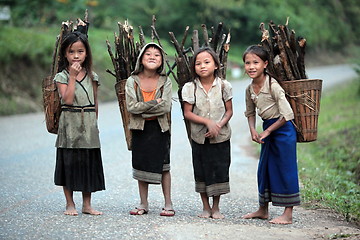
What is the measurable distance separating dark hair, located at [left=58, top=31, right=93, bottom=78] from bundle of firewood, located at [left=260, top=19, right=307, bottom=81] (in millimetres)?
1722

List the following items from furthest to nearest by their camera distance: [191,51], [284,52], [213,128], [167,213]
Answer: [191,51]
[284,52]
[167,213]
[213,128]

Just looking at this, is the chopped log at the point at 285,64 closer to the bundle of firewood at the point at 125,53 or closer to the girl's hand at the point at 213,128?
the girl's hand at the point at 213,128

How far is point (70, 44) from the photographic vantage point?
5844 millimetres

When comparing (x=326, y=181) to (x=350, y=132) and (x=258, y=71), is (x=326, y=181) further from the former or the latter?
(x=350, y=132)

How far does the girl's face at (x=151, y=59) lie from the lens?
577 centimetres

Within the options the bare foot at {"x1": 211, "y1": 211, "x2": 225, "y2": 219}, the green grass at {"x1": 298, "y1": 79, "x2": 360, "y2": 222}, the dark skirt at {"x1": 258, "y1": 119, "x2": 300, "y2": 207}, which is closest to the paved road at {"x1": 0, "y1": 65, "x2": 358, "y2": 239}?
the bare foot at {"x1": 211, "y1": 211, "x2": 225, "y2": 219}

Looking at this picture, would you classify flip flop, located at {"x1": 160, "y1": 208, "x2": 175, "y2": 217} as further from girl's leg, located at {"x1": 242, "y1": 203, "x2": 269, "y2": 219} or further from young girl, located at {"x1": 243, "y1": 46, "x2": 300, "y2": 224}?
young girl, located at {"x1": 243, "y1": 46, "x2": 300, "y2": 224}

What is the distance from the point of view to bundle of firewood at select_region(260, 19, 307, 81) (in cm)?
593

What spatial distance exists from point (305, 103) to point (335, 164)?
4720 mm

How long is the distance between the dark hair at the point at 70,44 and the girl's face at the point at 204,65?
1058mm

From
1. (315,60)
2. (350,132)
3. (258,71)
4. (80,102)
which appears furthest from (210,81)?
(315,60)

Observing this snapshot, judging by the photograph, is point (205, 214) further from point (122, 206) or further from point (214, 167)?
point (122, 206)

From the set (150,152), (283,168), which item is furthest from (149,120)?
(283,168)

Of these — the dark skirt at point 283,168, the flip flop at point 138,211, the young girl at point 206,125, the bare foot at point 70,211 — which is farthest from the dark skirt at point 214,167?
the bare foot at point 70,211
